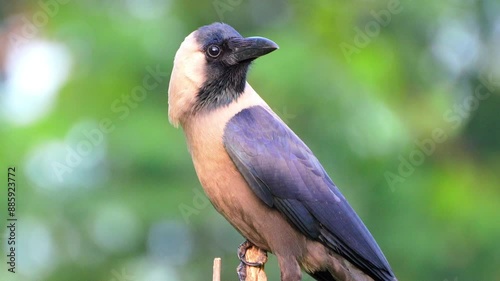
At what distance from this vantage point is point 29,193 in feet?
26.6

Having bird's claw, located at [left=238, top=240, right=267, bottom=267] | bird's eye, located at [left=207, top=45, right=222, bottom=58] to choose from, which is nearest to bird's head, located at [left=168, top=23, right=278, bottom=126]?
bird's eye, located at [left=207, top=45, right=222, bottom=58]

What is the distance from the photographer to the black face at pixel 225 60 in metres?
5.70

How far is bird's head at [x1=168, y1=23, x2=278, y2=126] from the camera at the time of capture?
223 inches

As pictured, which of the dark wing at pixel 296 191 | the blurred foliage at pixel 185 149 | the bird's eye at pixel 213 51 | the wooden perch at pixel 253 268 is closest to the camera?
the wooden perch at pixel 253 268

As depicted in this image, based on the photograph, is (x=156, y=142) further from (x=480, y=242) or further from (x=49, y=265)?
(x=480, y=242)

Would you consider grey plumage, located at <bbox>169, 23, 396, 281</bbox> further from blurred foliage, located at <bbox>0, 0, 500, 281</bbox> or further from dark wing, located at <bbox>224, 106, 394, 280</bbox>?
blurred foliage, located at <bbox>0, 0, 500, 281</bbox>

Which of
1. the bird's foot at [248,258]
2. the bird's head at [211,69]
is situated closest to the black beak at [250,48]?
the bird's head at [211,69]

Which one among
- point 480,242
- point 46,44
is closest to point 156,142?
point 46,44

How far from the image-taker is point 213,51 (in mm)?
5793

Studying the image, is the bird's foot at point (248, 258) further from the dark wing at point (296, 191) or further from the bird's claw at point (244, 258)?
the dark wing at point (296, 191)

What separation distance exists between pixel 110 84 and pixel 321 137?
1737 millimetres

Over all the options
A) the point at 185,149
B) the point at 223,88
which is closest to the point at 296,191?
the point at 223,88

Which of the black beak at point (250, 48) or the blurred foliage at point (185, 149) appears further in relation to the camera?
the blurred foliage at point (185, 149)

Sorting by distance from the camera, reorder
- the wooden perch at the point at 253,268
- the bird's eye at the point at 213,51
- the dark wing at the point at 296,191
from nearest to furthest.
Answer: the wooden perch at the point at 253,268
the dark wing at the point at 296,191
the bird's eye at the point at 213,51
